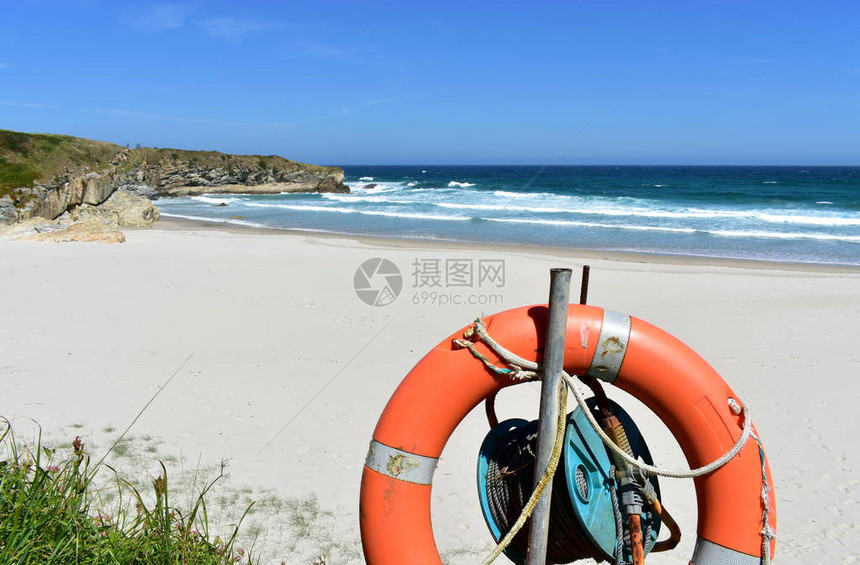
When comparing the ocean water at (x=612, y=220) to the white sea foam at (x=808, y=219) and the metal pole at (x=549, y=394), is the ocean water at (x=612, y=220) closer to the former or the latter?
the white sea foam at (x=808, y=219)

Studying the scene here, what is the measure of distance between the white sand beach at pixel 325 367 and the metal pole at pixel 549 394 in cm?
117

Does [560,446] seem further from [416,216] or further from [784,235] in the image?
[416,216]

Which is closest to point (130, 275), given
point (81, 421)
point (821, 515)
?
point (81, 421)

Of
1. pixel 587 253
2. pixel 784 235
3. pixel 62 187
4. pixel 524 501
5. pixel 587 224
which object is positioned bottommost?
pixel 587 253

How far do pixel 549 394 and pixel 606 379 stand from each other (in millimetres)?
253

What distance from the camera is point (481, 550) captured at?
3.20 m

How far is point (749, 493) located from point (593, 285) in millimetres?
7376

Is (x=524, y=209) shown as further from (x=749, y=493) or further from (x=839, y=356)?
(x=749, y=493)

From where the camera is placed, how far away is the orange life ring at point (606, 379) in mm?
2078

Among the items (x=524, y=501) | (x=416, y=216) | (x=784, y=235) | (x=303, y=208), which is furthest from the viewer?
(x=303, y=208)

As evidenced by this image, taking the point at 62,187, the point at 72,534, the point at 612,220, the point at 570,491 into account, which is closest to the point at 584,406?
the point at 570,491

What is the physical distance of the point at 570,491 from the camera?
85.2 inches

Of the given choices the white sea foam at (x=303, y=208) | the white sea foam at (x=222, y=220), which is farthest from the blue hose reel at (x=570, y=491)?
the white sea foam at (x=303, y=208)

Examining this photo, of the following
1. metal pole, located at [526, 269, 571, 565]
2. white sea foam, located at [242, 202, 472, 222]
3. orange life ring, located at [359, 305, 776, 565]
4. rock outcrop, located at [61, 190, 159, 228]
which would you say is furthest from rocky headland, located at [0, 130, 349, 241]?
metal pole, located at [526, 269, 571, 565]
